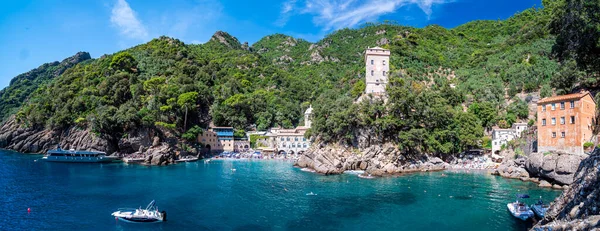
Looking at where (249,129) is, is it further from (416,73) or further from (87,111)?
(416,73)

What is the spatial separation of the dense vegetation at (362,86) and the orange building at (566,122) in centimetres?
417

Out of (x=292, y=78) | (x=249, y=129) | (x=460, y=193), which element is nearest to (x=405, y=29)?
(x=292, y=78)

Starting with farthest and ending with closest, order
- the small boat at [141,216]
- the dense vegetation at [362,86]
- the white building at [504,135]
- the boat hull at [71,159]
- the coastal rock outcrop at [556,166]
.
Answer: the boat hull at [71,159] → the white building at [504,135] → the dense vegetation at [362,86] → the coastal rock outcrop at [556,166] → the small boat at [141,216]

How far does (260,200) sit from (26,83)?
132902mm

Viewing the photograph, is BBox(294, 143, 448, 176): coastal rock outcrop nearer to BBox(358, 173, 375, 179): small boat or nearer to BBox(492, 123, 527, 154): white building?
BBox(358, 173, 375, 179): small boat

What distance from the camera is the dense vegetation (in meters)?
53.0

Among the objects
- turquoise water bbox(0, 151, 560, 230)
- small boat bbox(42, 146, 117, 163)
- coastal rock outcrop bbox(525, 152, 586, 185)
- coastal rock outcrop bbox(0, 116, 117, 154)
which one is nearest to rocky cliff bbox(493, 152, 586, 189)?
coastal rock outcrop bbox(525, 152, 586, 185)

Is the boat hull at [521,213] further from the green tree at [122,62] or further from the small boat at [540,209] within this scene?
the green tree at [122,62]

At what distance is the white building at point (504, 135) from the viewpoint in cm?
5362

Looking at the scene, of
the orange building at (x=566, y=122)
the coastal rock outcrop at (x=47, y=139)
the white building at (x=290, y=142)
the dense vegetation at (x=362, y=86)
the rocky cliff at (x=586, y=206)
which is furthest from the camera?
the white building at (x=290, y=142)

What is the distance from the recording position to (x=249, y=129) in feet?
285

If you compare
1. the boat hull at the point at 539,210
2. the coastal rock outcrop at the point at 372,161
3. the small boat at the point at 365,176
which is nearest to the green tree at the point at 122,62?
the coastal rock outcrop at the point at 372,161

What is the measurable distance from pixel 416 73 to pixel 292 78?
4433 cm

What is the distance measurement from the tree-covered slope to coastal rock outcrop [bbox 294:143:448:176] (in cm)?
10508
